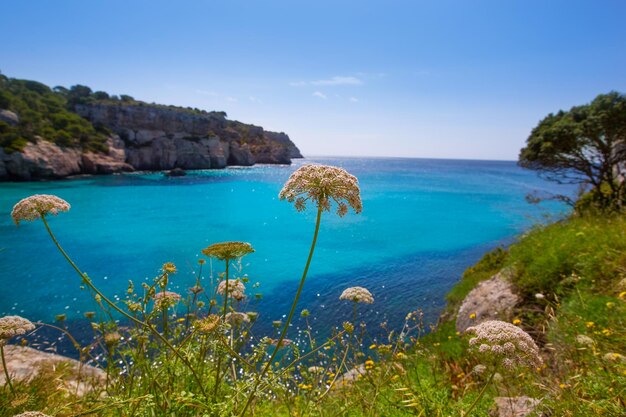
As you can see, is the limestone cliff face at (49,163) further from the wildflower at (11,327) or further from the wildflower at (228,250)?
the wildflower at (228,250)

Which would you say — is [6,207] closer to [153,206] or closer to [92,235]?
[153,206]

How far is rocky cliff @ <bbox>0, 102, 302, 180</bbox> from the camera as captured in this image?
55969 millimetres

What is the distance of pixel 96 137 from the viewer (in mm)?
73562

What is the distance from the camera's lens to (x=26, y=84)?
96062 mm

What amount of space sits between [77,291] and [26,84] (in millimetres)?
121954

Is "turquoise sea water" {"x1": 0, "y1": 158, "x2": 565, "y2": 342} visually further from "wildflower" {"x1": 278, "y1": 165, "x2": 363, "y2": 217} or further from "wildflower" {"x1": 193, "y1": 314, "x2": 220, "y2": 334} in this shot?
"wildflower" {"x1": 278, "y1": 165, "x2": 363, "y2": 217}

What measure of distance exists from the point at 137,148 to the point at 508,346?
99.6 m

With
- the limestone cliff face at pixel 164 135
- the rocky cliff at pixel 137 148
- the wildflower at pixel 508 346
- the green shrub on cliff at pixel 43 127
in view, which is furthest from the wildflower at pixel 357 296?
the limestone cliff face at pixel 164 135

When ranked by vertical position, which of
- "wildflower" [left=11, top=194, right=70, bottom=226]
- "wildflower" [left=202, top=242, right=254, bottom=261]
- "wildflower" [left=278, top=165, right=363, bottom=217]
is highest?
"wildflower" [left=278, top=165, right=363, bottom=217]

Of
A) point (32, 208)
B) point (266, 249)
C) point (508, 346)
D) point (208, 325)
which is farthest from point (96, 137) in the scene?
point (508, 346)

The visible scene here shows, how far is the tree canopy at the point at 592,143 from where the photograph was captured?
12742mm

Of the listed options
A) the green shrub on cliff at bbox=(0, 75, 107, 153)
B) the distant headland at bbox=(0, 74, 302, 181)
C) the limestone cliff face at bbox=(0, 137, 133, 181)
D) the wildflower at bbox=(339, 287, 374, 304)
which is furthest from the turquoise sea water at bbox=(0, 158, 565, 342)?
the green shrub on cliff at bbox=(0, 75, 107, 153)

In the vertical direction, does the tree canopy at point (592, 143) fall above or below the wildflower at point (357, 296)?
above

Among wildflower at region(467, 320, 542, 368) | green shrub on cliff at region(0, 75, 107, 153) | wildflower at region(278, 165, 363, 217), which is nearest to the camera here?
wildflower at region(467, 320, 542, 368)
